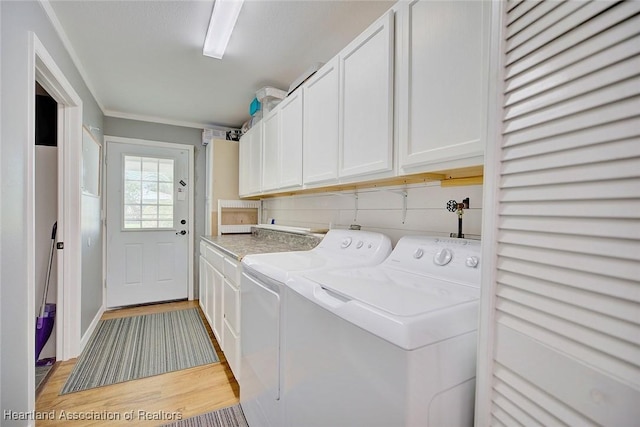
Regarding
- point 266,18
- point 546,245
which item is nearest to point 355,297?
point 546,245

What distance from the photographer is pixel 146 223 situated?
3.68 meters

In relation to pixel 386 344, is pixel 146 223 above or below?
above

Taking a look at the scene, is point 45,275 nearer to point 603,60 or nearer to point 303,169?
point 303,169

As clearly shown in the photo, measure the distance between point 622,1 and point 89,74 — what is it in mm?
3321

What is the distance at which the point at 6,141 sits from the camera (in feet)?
4.09

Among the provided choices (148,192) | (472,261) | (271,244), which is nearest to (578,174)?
(472,261)

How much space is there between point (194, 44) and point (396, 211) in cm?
181

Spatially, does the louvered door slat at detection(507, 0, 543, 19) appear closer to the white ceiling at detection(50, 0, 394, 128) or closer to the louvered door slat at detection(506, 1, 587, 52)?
the louvered door slat at detection(506, 1, 587, 52)

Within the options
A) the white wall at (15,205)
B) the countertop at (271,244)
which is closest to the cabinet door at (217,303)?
the countertop at (271,244)

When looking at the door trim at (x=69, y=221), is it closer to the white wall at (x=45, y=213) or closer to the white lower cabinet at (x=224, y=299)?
the white wall at (x=45, y=213)

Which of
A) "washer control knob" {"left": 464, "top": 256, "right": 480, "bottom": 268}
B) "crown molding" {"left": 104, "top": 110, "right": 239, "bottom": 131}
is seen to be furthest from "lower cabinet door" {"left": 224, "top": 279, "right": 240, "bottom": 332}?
"crown molding" {"left": 104, "top": 110, "right": 239, "bottom": 131}

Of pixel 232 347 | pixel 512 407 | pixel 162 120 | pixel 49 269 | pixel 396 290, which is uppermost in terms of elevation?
pixel 162 120

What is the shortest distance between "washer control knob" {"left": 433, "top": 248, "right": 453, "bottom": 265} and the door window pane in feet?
11.8

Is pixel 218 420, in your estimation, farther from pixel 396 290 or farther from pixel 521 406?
pixel 521 406
